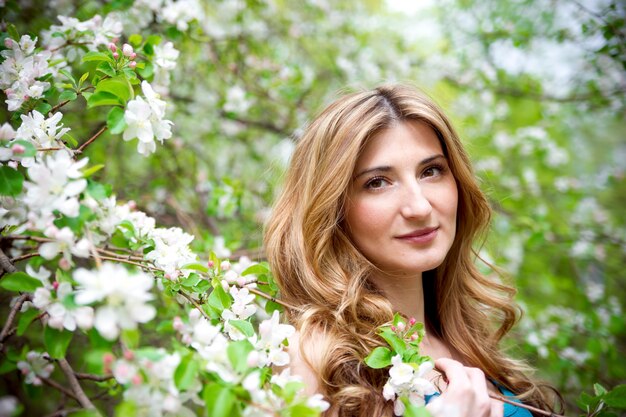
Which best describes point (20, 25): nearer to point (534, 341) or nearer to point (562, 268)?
point (534, 341)

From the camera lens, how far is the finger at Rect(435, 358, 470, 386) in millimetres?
1369

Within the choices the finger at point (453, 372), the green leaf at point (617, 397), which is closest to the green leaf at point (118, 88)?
the finger at point (453, 372)

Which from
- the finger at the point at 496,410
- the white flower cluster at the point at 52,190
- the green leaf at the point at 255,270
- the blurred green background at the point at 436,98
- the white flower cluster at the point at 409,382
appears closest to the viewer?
the white flower cluster at the point at 52,190

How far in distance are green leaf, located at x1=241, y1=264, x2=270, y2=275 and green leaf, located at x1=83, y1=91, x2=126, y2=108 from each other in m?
0.64

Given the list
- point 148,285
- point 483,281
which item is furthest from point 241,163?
point 148,285

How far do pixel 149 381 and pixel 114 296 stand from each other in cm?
19

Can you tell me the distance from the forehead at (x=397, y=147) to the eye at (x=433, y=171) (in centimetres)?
5

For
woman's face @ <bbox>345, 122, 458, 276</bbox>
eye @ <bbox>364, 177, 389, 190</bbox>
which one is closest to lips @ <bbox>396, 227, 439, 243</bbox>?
woman's face @ <bbox>345, 122, 458, 276</bbox>

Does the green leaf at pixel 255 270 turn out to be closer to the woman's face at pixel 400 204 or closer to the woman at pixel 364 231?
the woman at pixel 364 231

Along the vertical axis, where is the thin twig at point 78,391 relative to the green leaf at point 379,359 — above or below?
below

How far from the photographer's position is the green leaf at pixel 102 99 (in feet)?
3.95

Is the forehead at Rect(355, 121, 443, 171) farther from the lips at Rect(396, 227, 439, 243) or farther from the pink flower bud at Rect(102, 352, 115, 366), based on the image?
the pink flower bud at Rect(102, 352, 115, 366)

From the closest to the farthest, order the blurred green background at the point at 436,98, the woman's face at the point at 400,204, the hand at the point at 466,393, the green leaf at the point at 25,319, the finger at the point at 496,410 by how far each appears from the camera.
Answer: the green leaf at the point at 25,319, the hand at the point at 466,393, the finger at the point at 496,410, the woman's face at the point at 400,204, the blurred green background at the point at 436,98

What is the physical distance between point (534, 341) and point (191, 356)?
274cm
